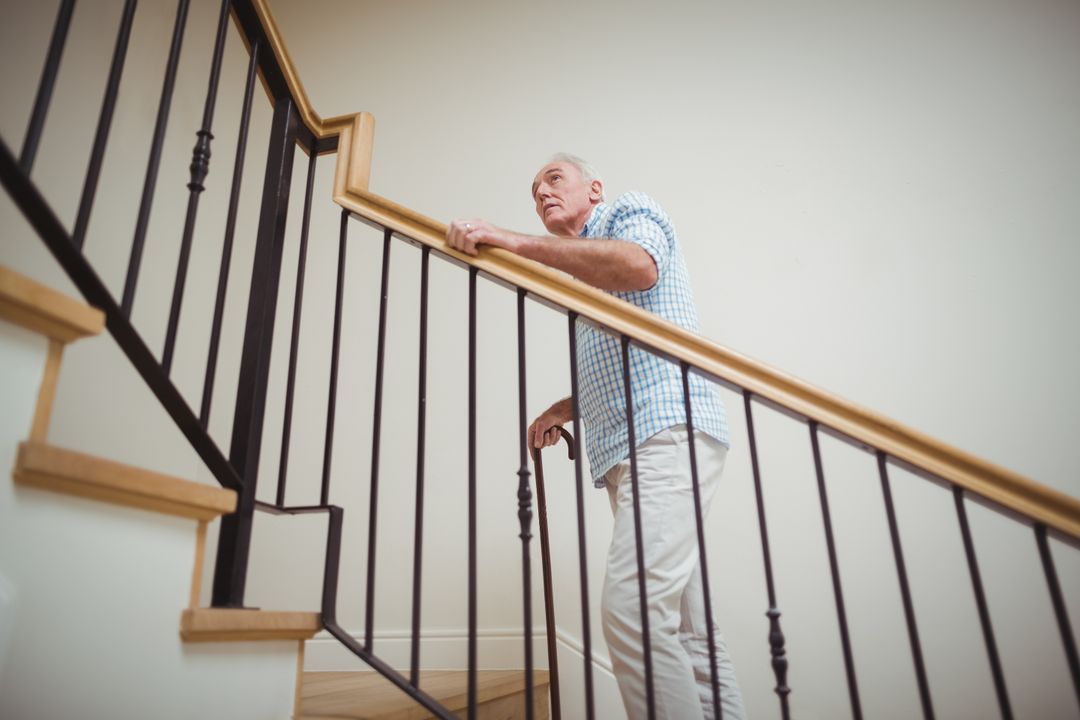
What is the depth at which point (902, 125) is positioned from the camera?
8.51 feet

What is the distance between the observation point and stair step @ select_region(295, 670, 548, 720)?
128 centimetres

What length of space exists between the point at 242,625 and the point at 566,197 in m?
1.31

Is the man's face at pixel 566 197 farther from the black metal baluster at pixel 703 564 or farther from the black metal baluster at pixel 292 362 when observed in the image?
the black metal baluster at pixel 703 564

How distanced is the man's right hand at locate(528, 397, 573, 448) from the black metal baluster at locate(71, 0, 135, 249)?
1.14 meters

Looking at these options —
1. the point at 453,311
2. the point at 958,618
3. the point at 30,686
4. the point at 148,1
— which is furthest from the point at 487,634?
the point at 148,1

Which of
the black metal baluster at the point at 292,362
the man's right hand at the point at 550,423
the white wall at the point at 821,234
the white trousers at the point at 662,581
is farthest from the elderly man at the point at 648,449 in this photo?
the white wall at the point at 821,234

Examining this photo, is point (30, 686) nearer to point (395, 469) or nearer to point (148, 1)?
point (395, 469)

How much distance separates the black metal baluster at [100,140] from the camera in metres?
0.92

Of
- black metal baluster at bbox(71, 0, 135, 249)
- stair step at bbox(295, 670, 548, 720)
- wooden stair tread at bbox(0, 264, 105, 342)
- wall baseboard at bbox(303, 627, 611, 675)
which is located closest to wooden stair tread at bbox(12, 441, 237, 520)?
wooden stair tread at bbox(0, 264, 105, 342)

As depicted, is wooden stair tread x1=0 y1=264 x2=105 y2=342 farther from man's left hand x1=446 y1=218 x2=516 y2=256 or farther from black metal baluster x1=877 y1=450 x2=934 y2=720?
black metal baluster x1=877 y1=450 x2=934 y2=720

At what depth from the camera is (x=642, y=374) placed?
1452 mm

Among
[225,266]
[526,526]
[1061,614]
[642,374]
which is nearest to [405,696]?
[526,526]

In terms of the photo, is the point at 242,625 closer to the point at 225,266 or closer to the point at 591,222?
the point at 225,266

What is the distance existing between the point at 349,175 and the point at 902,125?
2.15 meters
